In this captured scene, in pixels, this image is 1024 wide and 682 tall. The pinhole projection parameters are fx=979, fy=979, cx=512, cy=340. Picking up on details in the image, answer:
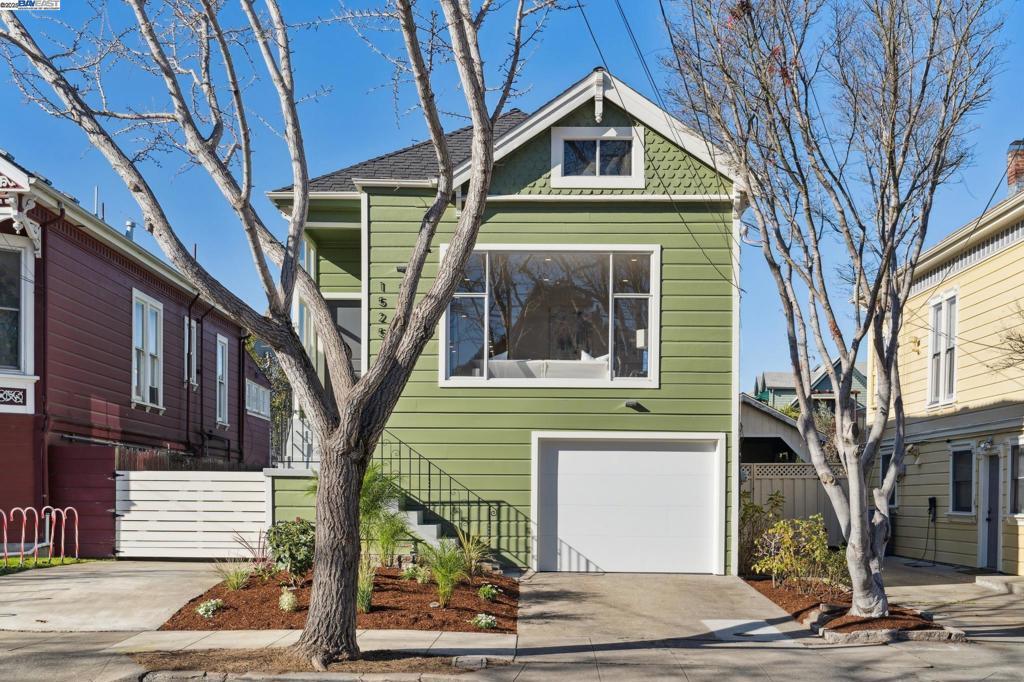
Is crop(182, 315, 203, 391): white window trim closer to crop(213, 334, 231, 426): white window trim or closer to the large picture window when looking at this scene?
crop(213, 334, 231, 426): white window trim

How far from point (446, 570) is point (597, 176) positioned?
20.9 ft

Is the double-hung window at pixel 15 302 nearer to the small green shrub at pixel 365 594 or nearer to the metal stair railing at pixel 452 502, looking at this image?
the metal stair railing at pixel 452 502

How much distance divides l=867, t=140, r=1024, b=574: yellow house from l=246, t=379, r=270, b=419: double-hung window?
17.0 metres

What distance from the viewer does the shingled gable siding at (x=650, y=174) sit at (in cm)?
1447

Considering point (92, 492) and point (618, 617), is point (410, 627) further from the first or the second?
point (92, 492)

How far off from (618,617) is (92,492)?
8275 mm

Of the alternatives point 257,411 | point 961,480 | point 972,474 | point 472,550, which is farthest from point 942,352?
point 257,411

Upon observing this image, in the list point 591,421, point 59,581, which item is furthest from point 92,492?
point 591,421

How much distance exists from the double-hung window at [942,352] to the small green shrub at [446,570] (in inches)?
445

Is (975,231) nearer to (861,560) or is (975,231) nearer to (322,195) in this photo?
(861,560)

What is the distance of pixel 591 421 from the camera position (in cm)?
1427

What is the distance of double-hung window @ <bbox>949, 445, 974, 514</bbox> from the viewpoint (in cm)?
1767

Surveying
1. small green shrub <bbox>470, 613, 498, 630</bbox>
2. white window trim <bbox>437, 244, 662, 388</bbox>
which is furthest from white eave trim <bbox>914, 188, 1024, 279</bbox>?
small green shrub <bbox>470, 613, 498, 630</bbox>

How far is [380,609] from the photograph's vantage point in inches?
429
